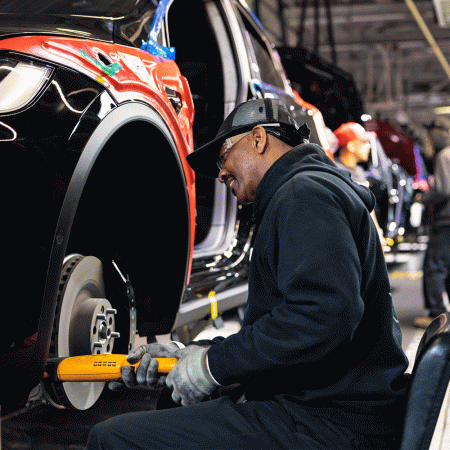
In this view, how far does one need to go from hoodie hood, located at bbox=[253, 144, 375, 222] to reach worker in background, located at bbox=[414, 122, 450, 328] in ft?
14.2

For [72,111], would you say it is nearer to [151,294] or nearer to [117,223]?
[117,223]

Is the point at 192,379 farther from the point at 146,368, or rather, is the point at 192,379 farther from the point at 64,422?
the point at 64,422

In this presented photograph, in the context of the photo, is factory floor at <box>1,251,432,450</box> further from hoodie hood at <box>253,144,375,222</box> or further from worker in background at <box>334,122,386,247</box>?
worker in background at <box>334,122,386,247</box>

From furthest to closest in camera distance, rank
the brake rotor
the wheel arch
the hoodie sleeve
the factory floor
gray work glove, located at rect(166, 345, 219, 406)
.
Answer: the factory floor < the brake rotor < the wheel arch < gray work glove, located at rect(166, 345, 219, 406) < the hoodie sleeve

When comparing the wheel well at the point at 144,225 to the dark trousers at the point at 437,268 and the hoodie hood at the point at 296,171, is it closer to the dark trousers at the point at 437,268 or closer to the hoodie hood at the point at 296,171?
the hoodie hood at the point at 296,171

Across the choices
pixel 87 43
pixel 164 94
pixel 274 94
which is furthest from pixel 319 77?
pixel 87 43

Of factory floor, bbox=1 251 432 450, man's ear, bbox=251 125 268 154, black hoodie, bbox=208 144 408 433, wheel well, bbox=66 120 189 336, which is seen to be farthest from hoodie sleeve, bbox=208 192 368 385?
factory floor, bbox=1 251 432 450

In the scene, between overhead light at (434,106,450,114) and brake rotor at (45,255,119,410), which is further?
overhead light at (434,106,450,114)

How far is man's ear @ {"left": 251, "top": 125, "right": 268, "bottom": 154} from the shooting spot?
1.63 metres

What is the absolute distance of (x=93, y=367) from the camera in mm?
1667

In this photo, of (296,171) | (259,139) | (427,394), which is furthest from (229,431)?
(259,139)

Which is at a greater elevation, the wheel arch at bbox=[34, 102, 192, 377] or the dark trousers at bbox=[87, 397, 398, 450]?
the wheel arch at bbox=[34, 102, 192, 377]

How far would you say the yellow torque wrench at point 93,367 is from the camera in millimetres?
1649

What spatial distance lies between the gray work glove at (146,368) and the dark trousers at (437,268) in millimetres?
4466
